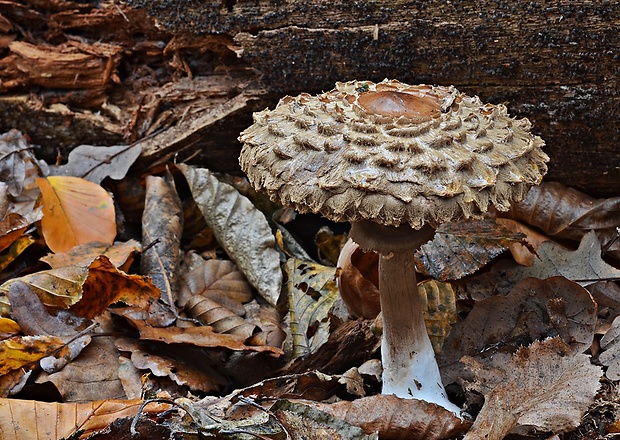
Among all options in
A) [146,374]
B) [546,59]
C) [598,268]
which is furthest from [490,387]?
[546,59]

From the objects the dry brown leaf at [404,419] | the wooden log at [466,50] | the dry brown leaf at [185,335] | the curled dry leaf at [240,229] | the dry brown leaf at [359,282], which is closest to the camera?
the dry brown leaf at [404,419]

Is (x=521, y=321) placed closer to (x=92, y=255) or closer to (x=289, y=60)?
(x=289, y=60)

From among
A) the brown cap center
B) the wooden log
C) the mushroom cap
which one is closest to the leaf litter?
the wooden log

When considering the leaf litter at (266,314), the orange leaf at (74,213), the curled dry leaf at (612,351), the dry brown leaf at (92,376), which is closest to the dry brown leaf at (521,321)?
the leaf litter at (266,314)

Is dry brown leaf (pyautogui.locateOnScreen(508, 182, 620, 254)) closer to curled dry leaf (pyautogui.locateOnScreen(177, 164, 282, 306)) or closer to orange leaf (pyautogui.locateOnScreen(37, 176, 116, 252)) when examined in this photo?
curled dry leaf (pyautogui.locateOnScreen(177, 164, 282, 306))

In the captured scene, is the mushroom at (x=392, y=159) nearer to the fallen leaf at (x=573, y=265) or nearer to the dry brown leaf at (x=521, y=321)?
the dry brown leaf at (x=521, y=321)

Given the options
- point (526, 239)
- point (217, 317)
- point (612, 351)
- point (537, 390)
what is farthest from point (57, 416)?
Result: point (526, 239)

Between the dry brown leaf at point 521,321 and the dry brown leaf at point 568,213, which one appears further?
the dry brown leaf at point 568,213

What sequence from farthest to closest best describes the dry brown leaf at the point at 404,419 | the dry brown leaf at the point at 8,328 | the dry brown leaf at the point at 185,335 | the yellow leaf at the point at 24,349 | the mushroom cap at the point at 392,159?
the dry brown leaf at the point at 185,335 < the dry brown leaf at the point at 8,328 < the yellow leaf at the point at 24,349 < the dry brown leaf at the point at 404,419 < the mushroom cap at the point at 392,159

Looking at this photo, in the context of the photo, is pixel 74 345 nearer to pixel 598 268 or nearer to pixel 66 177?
pixel 66 177
